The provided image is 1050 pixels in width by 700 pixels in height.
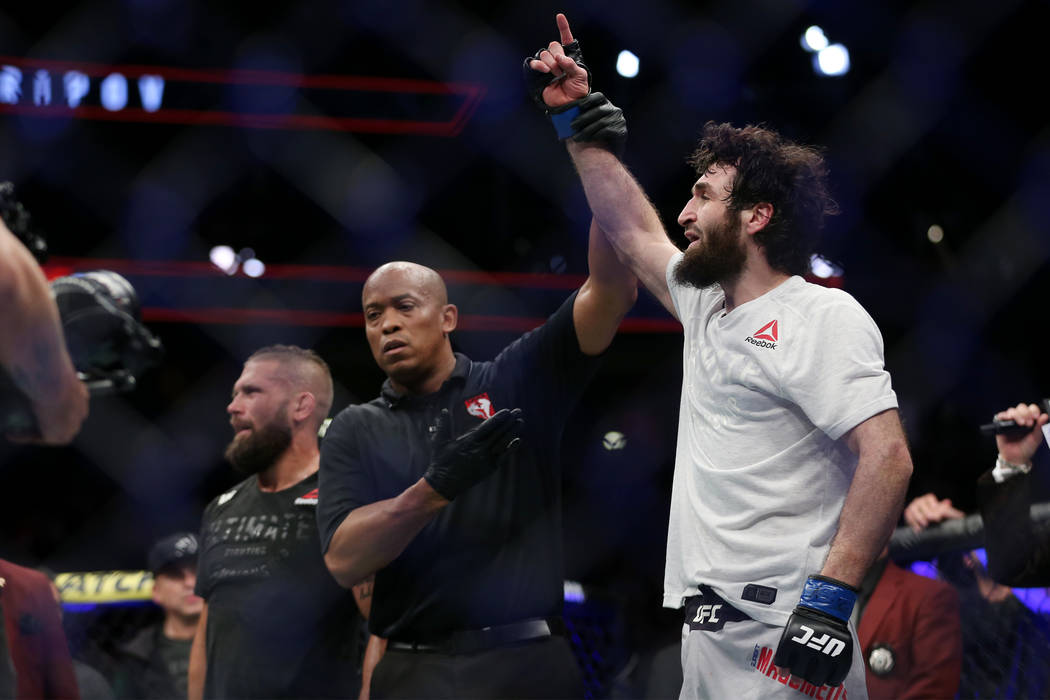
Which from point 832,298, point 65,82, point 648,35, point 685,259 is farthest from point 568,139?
point 65,82

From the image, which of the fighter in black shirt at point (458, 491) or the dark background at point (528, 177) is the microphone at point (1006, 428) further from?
the dark background at point (528, 177)

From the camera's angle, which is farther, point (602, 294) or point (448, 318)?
point (448, 318)

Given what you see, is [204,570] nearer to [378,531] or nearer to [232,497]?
[232,497]

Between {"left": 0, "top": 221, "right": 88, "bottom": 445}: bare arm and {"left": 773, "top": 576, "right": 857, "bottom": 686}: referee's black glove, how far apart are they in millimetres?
940

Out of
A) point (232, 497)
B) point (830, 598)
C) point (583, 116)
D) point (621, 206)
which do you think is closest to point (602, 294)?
point (621, 206)

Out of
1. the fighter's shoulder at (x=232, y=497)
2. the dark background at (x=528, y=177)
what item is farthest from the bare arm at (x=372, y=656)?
the dark background at (x=528, y=177)

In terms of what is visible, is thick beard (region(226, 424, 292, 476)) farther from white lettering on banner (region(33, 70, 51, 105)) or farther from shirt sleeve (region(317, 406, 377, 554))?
white lettering on banner (region(33, 70, 51, 105))

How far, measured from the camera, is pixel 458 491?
6.06ft

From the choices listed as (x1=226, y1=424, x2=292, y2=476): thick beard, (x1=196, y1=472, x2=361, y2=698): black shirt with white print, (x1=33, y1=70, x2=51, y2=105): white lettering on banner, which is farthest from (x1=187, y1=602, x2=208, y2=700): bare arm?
(x1=33, y1=70, x2=51, y2=105): white lettering on banner

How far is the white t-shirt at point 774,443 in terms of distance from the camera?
57.6 inches

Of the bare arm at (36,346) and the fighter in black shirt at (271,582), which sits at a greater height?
the bare arm at (36,346)

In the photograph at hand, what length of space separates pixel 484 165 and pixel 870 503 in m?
3.48

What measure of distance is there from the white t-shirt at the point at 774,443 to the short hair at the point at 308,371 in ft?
4.78

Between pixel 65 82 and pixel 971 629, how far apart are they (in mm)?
3764
